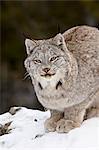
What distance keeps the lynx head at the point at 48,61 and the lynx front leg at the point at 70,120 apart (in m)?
0.44

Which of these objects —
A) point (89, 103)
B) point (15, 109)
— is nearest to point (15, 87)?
point (15, 109)

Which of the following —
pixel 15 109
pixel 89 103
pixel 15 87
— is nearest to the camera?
pixel 89 103

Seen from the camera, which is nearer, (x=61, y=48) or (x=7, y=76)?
(x=61, y=48)

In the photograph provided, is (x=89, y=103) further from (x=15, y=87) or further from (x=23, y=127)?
(x=15, y=87)

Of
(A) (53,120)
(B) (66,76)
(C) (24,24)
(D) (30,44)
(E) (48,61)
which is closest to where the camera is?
(E) (48,61)

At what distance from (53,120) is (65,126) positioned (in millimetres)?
349

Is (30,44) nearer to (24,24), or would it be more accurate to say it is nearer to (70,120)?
(70,120)

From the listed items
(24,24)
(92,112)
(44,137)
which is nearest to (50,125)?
(44,137)

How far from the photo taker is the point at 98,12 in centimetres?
2148

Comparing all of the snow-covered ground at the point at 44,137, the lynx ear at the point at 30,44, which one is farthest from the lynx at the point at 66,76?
the snow-covered ground at the point at 44,137

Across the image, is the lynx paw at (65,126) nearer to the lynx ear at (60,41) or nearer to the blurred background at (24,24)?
the lynx ear at (60,41)

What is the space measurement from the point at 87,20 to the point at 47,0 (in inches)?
55.9

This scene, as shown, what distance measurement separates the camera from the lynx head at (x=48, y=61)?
752 centimetres

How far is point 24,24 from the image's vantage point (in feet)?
68.4
